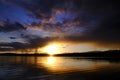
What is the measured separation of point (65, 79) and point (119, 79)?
9662 mm

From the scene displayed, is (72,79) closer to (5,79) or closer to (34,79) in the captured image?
(34,79)

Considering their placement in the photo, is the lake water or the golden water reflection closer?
the lake water

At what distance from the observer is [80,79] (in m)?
33.4

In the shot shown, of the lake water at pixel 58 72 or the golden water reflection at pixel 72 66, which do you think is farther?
the golden water reflection at pixel 72 66

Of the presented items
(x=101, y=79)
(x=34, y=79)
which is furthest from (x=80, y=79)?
(x=34, y=79)

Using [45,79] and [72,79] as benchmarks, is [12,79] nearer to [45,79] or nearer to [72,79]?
[45,79]

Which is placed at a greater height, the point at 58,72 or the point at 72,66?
the point at 72,66

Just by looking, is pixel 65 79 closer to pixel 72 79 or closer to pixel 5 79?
pixel 72 79

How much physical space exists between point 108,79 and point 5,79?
19.1 metres

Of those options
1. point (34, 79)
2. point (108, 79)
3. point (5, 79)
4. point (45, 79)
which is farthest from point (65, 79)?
point (5, 79)

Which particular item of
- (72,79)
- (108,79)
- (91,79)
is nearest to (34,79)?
(72,79)

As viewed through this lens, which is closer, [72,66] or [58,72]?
[58,72]

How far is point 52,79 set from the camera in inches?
1308

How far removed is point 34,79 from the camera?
33.5 m
